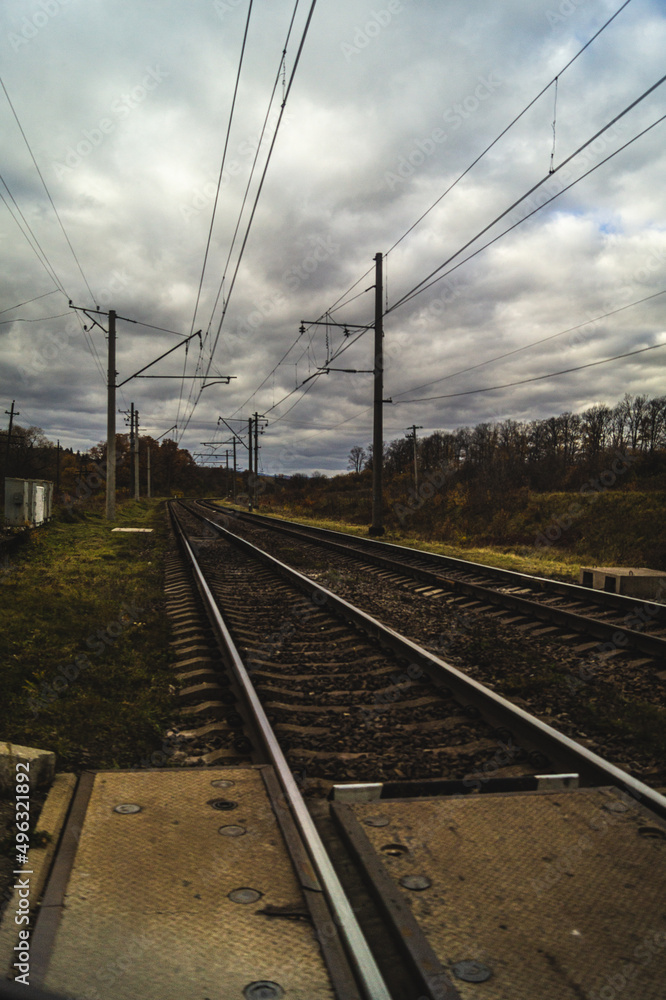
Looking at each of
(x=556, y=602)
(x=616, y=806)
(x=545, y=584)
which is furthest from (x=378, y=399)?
(x=616, y=806)

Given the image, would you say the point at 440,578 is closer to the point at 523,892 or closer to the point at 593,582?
the point at 593,582

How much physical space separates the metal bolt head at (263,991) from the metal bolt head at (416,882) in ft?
2.24

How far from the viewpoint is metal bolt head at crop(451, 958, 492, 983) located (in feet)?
6.03

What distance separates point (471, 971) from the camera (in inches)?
73.6

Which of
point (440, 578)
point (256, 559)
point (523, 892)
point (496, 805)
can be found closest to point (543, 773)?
point (496, 805)

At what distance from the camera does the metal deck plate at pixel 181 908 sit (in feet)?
5.90

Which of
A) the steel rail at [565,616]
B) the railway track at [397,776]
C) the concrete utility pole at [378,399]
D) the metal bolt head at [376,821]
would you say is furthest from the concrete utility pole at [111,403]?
the metal bolt head at [376,821]

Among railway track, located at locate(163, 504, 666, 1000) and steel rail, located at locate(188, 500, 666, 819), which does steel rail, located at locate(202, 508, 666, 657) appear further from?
railway track, located at locate(163, 504, 666, 1000)

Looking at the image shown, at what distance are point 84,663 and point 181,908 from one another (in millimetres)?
4065

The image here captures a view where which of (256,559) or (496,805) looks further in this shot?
(256,559)

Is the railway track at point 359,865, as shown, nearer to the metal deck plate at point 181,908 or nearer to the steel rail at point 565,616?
the metal deck plate at point 181,908

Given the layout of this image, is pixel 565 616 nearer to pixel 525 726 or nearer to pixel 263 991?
pixel 525 726

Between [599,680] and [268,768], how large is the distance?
3.42m

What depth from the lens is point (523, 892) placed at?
2.29 metres
